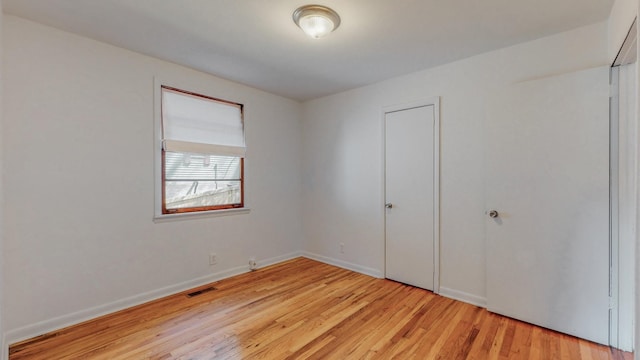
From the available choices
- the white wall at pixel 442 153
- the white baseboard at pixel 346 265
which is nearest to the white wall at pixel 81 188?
the white baseboard at pixel 346 265

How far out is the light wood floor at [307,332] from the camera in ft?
6.46

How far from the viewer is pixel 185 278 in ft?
10.0

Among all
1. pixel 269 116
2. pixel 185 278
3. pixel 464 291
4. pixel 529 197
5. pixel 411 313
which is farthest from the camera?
pixel 269 116

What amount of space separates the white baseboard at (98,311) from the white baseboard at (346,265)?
3.59 ft

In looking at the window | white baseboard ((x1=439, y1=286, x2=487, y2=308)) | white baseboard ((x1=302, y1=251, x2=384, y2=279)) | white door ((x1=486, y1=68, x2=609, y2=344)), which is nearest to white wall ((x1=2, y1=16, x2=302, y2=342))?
the window

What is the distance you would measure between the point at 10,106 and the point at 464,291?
4144mm

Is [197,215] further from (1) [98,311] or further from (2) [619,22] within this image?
(2) [619,22]

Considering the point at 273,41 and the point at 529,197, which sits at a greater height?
the point at 273,41

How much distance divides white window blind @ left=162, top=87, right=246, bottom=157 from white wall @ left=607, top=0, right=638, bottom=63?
11.2 ft

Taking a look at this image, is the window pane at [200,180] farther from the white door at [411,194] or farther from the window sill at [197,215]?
the white door at [411,194]

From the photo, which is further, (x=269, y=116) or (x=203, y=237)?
(x=269, y=116)

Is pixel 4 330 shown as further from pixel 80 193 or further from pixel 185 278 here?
pixel 185 278

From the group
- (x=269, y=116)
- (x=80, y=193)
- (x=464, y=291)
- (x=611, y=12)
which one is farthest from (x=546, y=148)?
(x=80, y=193)

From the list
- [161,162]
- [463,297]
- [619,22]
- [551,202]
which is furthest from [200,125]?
[619,22]
